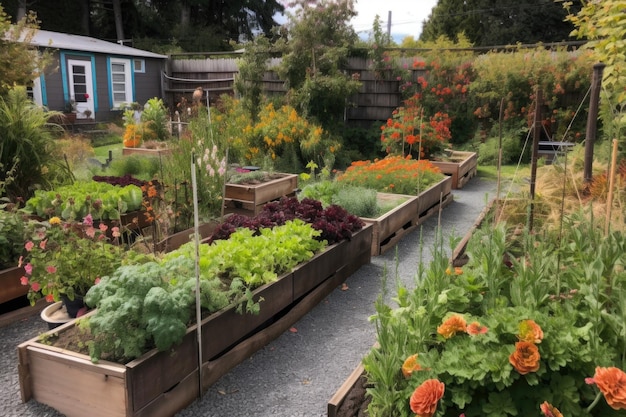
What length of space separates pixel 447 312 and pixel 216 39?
25.5 m

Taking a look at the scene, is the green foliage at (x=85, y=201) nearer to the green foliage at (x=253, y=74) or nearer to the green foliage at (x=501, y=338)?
the green foliage at (x=501, y=338)

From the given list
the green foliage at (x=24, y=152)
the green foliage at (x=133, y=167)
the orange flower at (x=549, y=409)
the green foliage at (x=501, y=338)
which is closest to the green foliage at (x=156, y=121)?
the green foliage at (x=133, y=167)

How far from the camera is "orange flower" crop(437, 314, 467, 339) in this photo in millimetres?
1944

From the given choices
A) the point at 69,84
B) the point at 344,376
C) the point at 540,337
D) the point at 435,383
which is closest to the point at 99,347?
the point at 344,376

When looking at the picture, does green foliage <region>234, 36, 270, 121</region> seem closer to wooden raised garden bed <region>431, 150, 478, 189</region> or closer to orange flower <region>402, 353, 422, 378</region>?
wooden raised garden bed <region>431, 150, 478, 189</region>

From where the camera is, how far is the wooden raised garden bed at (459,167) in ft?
25.8

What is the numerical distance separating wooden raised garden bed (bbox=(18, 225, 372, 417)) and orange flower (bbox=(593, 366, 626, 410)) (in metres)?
1.73

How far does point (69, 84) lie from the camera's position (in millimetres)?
14328

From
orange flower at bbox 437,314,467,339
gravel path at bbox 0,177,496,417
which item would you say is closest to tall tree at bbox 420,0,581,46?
gravel path at bbox 0,177,496,417

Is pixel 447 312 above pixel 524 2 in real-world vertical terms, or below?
below

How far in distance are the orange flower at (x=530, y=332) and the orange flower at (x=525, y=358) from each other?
1.2 inches

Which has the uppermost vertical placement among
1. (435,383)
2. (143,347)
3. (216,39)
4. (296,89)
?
(216,39)

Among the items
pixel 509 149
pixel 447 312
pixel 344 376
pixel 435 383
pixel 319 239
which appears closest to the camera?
pixel 435 383

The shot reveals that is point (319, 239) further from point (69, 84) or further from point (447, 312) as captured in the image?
point (69, 84)
